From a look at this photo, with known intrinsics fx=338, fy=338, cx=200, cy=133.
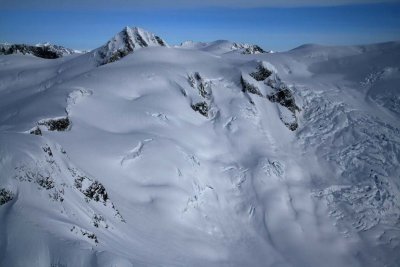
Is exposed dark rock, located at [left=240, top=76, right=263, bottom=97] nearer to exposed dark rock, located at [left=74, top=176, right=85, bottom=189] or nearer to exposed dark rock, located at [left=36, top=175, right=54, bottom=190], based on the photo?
exposed dark rock, located at [left=74, top=176, right=85, bottom=189]

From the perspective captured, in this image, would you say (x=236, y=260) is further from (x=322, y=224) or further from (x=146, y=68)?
(x=146, y=68)

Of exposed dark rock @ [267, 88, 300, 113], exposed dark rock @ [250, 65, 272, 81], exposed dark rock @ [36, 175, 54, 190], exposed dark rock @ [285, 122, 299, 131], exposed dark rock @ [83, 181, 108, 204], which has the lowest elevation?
exposed dark rock @ [285, 122, 299, 131]

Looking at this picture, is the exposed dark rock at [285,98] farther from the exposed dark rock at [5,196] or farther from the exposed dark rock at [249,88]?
the exposed dark rock at [5,196]

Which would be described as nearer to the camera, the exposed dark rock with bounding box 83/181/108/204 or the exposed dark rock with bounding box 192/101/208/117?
the exposed dark rock with bounding box 83/181/108/204

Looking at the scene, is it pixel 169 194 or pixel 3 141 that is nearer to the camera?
pixel 3 141

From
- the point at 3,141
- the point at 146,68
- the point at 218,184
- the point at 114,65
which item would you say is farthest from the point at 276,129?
the point at 3,141

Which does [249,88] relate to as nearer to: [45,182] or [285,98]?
[285,98]

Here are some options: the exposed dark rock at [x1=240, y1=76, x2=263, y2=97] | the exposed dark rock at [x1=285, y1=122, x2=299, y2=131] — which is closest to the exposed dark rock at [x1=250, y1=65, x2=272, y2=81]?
the exposed dark rock at [x1=240, y1=76, x2=263, y2=97]
